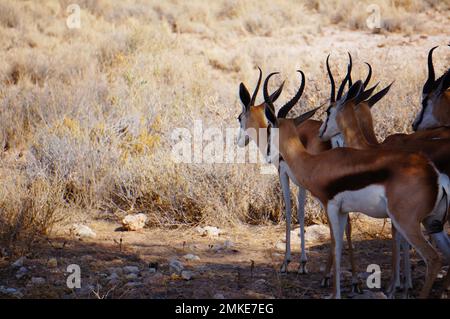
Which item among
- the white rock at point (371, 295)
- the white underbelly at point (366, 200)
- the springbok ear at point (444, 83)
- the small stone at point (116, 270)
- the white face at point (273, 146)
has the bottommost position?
the white rock at point (371, 295)

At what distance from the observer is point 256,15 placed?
19.2 m

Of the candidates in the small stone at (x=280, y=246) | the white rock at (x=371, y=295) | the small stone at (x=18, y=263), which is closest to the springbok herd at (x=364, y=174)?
the white rock at (x=371, y=295)

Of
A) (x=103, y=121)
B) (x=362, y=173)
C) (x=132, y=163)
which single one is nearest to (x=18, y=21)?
(x=103, y=121)

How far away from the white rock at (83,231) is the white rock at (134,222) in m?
0.37

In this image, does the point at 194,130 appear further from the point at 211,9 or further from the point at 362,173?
the point at 211,9

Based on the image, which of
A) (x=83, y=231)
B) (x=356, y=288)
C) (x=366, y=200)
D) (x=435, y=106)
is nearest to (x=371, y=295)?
(x=356, y=288)

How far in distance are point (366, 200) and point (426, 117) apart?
2.70 m

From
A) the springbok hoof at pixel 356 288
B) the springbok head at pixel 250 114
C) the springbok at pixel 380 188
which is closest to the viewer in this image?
the springbok at pixel 380 188

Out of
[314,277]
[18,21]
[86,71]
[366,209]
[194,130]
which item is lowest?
[314,277]

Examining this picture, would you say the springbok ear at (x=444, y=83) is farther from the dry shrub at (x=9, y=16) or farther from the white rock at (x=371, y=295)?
the dry shrub at (x=9, y=16)

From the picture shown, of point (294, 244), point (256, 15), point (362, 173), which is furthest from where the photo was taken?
point (256, 15)

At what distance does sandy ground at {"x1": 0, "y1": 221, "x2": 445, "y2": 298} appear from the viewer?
526 cm

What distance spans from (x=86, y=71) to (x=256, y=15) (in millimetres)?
7493

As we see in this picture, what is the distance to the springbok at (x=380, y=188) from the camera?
4.50m
